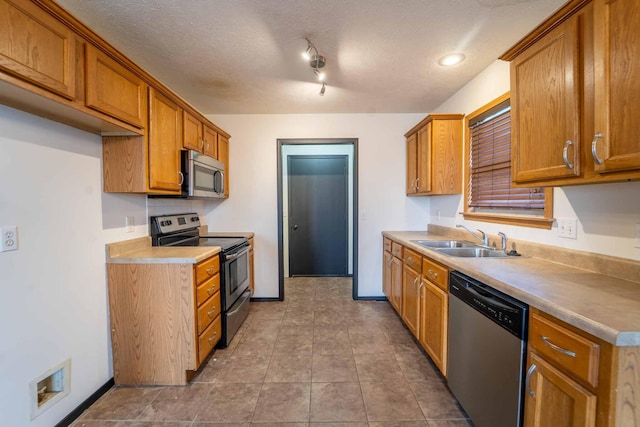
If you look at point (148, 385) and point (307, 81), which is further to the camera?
point (307, 81)

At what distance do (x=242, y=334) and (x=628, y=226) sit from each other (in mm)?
2817

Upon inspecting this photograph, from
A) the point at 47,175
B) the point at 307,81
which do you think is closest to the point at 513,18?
the point at 307,81

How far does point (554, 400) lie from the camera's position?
3.19 ft

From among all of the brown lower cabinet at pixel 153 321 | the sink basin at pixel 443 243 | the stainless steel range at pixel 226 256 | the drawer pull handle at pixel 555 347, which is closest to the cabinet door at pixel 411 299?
the sink basin at pixel 443 243

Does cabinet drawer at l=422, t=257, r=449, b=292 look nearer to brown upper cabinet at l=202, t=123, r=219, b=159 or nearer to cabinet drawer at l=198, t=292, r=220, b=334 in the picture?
cabinet drawer at l=198, t=292, r=220, b=334

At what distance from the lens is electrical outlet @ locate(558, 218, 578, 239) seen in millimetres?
1488

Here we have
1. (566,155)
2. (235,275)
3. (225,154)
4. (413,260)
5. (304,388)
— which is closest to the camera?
(566,155)

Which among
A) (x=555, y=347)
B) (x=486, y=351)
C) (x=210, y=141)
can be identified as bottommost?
(x=486, y=351)

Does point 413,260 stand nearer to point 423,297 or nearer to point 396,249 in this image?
point 423,297

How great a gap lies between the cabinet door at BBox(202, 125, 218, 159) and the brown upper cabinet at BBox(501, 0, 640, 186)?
8.39 feet

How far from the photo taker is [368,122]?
11.1 ft

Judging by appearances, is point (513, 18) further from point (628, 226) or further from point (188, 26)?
point (188, 26)

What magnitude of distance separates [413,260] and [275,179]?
193 cm

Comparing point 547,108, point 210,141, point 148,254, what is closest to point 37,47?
point 148,254
